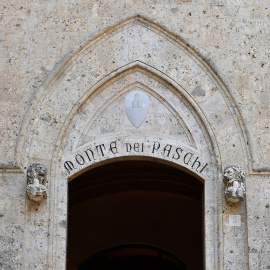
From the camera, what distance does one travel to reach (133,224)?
20844 mm

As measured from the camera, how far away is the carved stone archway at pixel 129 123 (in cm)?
1509

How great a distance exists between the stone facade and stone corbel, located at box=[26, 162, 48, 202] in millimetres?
149

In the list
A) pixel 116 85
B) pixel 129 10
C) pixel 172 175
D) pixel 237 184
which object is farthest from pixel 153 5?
pixel 172 175

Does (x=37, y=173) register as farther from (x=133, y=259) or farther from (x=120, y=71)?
(x=133, y=259)

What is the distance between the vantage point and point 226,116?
15.4 meters

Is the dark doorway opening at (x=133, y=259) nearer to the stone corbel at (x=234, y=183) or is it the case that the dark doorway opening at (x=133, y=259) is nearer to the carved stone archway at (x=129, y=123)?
the carved stone archway at (x=129, y=123)

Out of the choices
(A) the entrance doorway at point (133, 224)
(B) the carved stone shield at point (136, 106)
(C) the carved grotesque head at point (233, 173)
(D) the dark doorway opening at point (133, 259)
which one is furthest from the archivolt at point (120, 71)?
(D) the dark doorway opening at point (133, 259)

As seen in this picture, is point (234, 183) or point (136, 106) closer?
point (234, 183)

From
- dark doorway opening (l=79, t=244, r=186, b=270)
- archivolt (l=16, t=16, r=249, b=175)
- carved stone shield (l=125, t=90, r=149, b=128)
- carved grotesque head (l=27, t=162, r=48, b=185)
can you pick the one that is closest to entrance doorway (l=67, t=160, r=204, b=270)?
dark doorway opening (l=79, t=244, r=186, b=270)

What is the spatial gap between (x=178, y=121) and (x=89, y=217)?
5730 millimetres

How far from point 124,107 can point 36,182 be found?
5.93 feet

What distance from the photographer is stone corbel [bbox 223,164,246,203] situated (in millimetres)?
14766

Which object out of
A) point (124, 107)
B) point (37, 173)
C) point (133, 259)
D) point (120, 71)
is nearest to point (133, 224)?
point (133, 259)

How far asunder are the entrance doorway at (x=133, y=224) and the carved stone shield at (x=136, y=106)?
15.4 feet
